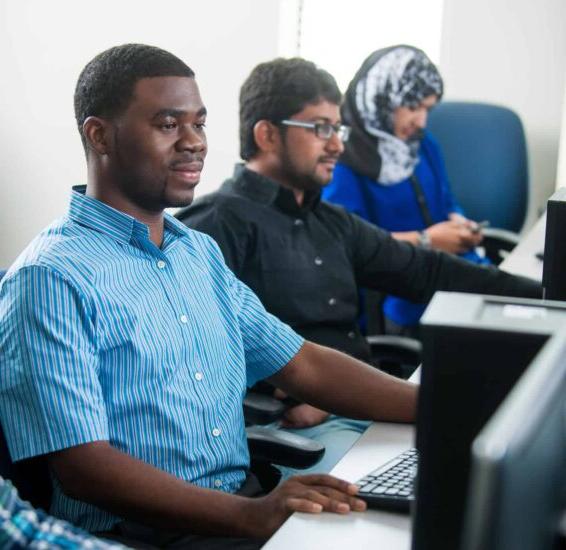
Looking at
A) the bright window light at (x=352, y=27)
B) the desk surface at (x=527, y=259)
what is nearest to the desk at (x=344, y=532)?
the desk surface at (x=527, y=259)

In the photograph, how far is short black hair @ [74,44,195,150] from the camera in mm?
1436

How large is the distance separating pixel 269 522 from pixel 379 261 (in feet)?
3.62

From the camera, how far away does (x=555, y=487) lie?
27.0 inches

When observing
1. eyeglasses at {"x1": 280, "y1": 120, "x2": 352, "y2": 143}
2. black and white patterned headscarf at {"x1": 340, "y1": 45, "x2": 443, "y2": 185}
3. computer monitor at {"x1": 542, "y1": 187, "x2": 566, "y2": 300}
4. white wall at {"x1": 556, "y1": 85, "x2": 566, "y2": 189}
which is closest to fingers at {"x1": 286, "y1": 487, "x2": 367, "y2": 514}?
computer monitor at {"x1": 542, "y1": 187, "x2": 566, "y2": 300}

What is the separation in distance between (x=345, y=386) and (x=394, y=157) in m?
1.41

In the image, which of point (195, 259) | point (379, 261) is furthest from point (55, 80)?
point (195, 259)

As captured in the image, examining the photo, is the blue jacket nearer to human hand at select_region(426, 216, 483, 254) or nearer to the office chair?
human hand at select_region(426, 216, 483, 254)

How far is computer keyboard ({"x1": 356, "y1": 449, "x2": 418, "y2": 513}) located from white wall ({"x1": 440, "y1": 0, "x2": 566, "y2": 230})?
277cm

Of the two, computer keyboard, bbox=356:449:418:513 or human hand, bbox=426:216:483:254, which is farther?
human hand, bbox=426:216:483:254

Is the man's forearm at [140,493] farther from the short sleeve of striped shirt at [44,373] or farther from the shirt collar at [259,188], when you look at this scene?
the shirt collar at [259,188]

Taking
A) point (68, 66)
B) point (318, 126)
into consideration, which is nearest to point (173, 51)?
point (68, 66)

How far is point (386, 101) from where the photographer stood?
288cm

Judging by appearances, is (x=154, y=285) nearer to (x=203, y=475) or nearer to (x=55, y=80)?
(x=203, y=475)

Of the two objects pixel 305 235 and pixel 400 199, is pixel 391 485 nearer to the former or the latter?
pixel 305 235
